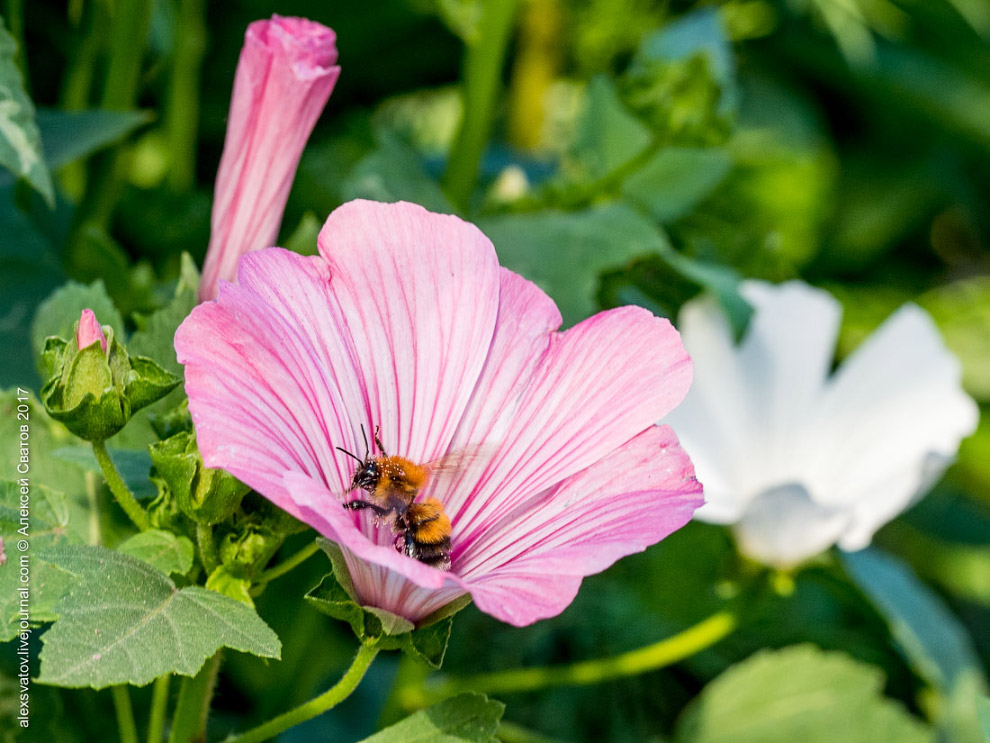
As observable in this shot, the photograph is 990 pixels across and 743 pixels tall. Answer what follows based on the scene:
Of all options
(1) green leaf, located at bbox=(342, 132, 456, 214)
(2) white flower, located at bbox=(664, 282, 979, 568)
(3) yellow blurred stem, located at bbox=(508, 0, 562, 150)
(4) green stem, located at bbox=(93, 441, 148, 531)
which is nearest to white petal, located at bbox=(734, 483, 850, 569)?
(2) white flower, located at bbox=(664, 282, 979, 568)

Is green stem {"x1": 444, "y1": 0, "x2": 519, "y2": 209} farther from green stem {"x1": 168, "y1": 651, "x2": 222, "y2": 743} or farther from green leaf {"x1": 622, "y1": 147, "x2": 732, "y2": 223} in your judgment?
green stem {"x1": 168, "y1": 651, "x2": 222, "y2": 743}

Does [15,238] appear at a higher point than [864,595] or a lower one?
higher

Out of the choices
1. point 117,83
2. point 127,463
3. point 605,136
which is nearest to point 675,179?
point 605,136

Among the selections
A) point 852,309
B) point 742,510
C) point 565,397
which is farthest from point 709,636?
point 852,309

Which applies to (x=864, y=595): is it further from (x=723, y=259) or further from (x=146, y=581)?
(x=146, y=581)

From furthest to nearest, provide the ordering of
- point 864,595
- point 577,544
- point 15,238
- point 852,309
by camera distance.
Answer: point 852,309 → point 864,595 → point 15,238 → point 577,544

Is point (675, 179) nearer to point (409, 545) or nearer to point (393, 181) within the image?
point (393, 181)

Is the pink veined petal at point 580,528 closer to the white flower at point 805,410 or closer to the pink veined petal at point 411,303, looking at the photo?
the pink veined petal at point 411,303
